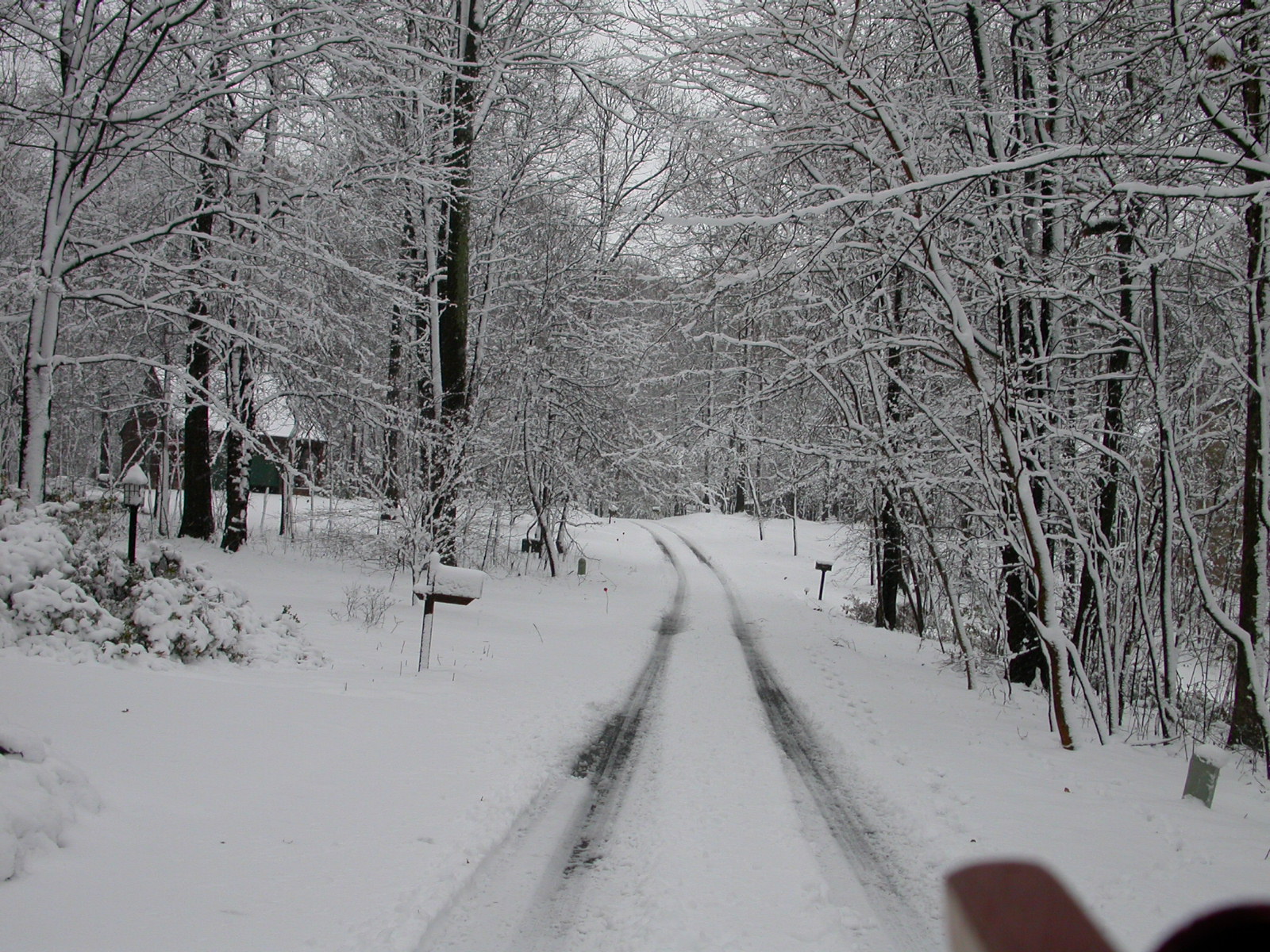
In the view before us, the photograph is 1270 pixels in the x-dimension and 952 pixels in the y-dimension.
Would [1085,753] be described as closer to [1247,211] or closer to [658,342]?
[1247,211]

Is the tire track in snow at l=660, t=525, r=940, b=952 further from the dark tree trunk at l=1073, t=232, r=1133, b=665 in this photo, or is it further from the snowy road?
the dark tree trunk at l=1073, t=232, r=1133, b=665

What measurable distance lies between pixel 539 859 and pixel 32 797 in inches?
98.9

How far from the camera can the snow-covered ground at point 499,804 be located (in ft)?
11.5

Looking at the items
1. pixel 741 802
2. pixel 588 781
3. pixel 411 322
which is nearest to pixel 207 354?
pixel 411 322

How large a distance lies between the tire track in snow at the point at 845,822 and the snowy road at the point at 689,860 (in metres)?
0.01

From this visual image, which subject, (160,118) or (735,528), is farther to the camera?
(735,528)

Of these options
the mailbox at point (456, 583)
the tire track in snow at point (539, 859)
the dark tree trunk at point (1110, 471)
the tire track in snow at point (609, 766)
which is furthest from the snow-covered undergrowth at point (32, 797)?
the dark tree trunk at point (1110, 471)

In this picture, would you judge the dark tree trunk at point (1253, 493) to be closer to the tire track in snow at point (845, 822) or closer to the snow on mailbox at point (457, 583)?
the tire track in snow at point (845, 822)

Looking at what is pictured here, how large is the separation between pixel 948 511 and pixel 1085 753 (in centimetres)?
925

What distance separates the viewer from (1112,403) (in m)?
8.69

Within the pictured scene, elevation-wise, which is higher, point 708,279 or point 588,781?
point 708,279

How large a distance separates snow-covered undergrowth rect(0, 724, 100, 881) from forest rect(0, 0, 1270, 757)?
4.62 m

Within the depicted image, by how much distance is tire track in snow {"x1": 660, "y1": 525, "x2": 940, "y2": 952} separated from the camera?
375 cm

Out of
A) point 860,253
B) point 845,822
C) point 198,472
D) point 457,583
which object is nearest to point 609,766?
point 845,822
